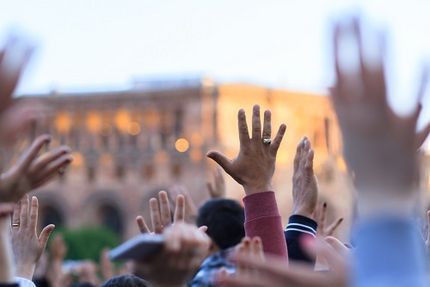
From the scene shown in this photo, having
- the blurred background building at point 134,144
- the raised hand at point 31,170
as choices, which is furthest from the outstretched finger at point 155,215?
the blurred background building at point 134,144

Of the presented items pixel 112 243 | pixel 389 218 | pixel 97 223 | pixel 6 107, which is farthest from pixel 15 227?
pixel 97 223

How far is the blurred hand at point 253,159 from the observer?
3336mm

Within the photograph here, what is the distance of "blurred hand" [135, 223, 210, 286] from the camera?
2293 millimetres

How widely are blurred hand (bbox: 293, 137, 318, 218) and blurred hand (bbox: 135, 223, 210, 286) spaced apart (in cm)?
129

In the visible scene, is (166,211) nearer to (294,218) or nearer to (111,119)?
(294,218)

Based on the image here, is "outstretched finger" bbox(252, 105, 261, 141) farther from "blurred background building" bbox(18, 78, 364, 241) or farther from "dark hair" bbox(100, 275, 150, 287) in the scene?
"blurred background building" bbox(18, 78, 364, 241)

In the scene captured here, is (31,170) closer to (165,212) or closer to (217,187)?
(165,212)

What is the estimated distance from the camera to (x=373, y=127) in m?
1.95

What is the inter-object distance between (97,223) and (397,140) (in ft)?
174

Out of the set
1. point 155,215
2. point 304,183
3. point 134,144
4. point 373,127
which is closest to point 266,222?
point 304,183

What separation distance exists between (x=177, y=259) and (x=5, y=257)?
41cm

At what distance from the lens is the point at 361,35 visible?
1.96 meters

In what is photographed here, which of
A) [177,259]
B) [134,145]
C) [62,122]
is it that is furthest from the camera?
[62,122]

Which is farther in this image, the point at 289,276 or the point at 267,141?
the point at 267,141
